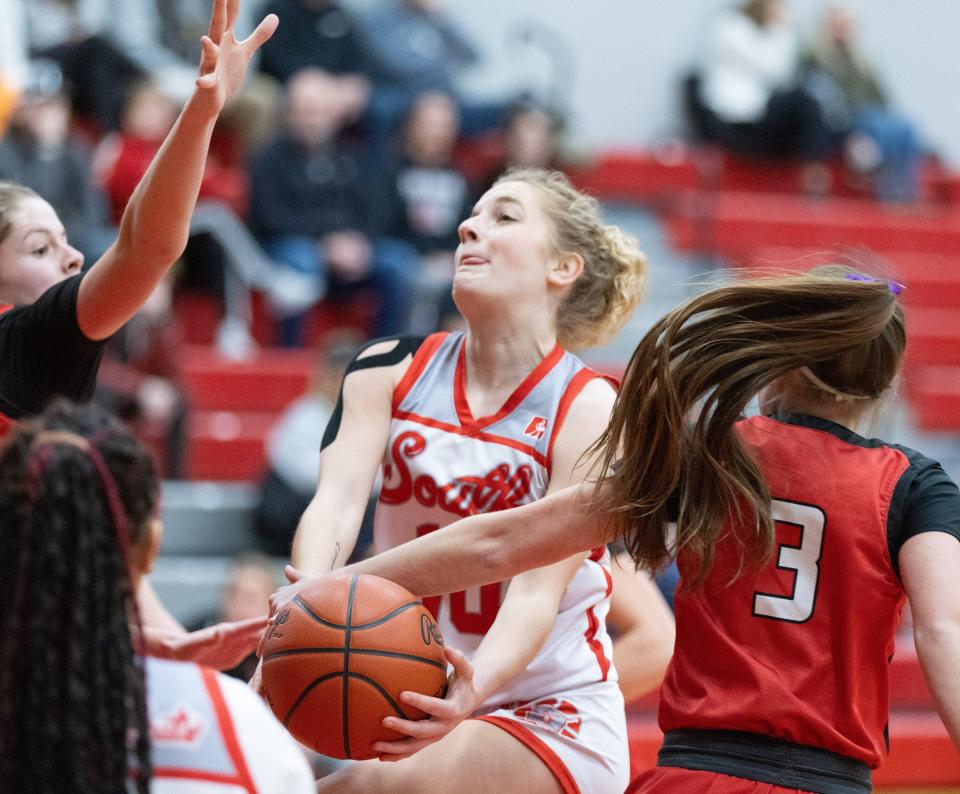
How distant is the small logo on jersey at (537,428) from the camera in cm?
346

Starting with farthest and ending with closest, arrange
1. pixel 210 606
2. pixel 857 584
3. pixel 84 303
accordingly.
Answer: pixel 210 606 → pixel 84 303 → pixel 857 584

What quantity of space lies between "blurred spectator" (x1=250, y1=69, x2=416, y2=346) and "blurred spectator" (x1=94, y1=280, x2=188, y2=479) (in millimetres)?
1455

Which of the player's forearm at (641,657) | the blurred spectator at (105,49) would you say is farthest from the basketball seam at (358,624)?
the blurred spectator at (105,49)

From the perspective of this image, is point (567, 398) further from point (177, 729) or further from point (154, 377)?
point (154, 377)

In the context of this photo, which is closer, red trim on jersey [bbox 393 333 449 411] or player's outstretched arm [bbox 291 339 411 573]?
player's outstretched arm [bbox 291 339 411 573]

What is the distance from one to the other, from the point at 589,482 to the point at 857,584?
0.53 metres

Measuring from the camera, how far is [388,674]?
9.28 ft

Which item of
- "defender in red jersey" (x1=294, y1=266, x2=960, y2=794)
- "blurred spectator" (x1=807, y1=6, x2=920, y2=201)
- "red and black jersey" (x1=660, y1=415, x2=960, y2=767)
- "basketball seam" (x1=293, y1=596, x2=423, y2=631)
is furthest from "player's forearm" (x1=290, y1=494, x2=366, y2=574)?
"blurred spectator" (x1=807, y1=6, x2=920, y2=201)

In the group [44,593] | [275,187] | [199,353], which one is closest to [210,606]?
[199,353]

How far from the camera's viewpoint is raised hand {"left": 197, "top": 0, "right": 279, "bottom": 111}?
2.99m

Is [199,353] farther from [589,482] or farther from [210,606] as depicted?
[589,482]

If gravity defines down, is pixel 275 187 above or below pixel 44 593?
above

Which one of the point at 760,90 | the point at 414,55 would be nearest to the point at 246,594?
the point at 414,55

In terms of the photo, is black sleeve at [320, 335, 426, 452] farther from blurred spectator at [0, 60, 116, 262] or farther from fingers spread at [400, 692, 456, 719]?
blurred spectator at [0, 60, 116, 262]
